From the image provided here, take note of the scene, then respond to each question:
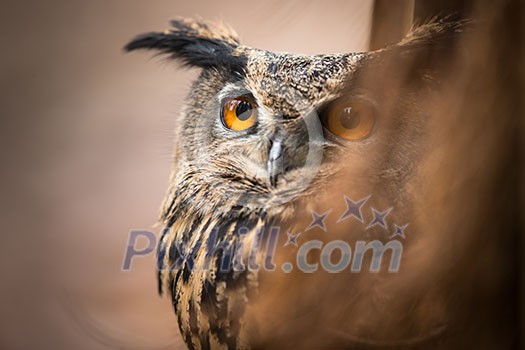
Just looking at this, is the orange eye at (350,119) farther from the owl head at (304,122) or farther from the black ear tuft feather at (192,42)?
the black ear tuft feather at (192,42)

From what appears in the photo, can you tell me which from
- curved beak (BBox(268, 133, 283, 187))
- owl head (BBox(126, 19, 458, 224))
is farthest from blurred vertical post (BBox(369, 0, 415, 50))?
curved beak (BBox(268, 133, 283, 187))

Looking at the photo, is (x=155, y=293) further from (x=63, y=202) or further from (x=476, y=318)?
(x=476, y=318)

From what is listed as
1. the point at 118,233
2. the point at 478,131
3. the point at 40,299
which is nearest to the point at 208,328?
Answer: the point at 118,233

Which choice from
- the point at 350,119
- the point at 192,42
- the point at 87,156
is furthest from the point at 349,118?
the point at 87,156

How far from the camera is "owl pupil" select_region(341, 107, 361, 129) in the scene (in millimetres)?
727

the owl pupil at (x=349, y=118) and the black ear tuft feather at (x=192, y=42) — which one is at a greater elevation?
the black ear tuft feather at (x=192, y=42)

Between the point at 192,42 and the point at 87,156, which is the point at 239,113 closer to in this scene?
the point at 192,42

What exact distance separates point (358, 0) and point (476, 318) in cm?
54

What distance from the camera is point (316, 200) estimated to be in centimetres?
75

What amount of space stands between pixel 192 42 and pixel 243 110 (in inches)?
7.0

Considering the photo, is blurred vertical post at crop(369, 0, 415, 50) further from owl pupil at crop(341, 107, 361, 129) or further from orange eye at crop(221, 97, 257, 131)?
orange eye at crop(221, 97, 257, 131)

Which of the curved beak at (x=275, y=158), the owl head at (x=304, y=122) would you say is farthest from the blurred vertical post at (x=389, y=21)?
the curved beak at (x=275, y=158)

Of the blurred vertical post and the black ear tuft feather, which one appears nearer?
the blurred vertical post

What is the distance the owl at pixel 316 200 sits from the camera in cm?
67
